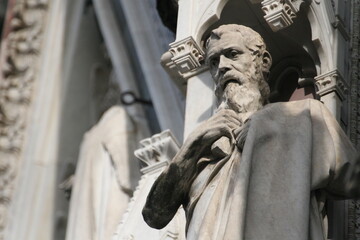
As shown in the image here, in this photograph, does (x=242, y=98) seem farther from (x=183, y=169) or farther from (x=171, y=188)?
(x=171, y=188)

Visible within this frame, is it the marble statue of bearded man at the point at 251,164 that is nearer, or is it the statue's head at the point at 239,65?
the marble statue of bearded man at the point at 251,164

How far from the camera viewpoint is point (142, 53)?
15.3m

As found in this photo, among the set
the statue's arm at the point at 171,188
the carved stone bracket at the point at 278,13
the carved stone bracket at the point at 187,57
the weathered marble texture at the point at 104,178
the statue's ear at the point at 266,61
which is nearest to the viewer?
the statue's arm at the point at 171,188

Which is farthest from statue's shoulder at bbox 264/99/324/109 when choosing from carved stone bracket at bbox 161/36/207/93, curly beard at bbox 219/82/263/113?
carved stone bracket at bbox 161/36/207/93

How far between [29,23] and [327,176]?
924 cm

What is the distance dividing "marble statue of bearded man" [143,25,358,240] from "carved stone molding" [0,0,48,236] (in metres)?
7.11

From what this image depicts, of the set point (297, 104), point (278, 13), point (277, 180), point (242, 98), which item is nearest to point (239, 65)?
point (242, 98)

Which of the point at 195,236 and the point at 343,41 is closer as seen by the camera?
the point at 195,236

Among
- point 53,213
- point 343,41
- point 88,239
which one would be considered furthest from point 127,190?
point 343,41

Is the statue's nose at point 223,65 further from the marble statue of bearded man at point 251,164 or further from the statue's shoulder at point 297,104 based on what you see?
the statue's shoulder at point 297,104

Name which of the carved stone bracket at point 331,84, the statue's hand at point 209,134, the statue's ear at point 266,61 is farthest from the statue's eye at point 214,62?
the carved stone bracket at point 331,84

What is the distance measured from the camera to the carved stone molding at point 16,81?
17.6 meters

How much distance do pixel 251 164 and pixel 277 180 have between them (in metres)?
0.18

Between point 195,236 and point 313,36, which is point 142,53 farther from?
point 195,236
